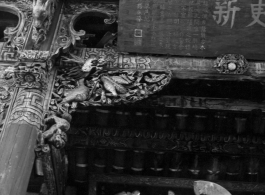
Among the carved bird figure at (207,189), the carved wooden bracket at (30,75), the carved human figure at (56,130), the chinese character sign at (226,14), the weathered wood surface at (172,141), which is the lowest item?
the carved bird figure at (207,189)

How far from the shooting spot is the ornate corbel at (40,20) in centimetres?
833

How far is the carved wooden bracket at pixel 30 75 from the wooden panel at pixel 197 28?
1391mm

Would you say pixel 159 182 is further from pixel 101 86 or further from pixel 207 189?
pixel 207 189

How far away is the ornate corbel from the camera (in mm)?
8328

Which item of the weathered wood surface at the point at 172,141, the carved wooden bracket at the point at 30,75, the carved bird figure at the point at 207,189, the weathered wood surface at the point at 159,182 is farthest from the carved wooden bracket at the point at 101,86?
the weathered wood surface at the point at 159,182

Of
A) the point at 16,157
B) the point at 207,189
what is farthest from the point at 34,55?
the point at 207,189

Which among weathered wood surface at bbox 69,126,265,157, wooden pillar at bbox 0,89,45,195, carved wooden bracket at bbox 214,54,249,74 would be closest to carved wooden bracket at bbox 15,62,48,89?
wooden pillar at bbox 0,89,45,195

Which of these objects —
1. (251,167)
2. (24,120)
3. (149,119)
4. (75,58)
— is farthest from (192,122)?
(24,120)

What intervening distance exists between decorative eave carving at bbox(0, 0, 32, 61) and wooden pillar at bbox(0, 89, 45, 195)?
1.08 metres

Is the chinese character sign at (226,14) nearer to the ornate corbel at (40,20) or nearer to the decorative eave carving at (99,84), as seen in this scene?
the decorative eave carving at (99,84)

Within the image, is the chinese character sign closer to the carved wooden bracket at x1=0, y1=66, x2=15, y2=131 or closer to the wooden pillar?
the wooden pillar

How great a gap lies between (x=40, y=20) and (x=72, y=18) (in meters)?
0.78

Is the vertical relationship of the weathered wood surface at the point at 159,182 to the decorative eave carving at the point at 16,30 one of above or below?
below

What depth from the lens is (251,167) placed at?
9.67 metres
